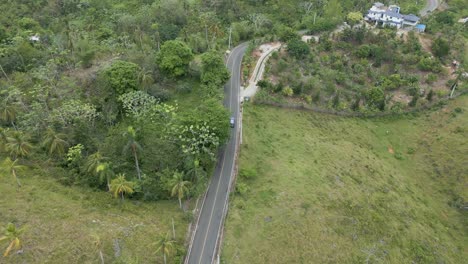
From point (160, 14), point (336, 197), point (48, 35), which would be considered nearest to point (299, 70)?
point (336, 197)

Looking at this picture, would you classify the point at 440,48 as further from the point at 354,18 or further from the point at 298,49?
the point at 298,49

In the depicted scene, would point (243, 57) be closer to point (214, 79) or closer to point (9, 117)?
point (214, 79)

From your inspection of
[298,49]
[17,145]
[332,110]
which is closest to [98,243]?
[17,145]

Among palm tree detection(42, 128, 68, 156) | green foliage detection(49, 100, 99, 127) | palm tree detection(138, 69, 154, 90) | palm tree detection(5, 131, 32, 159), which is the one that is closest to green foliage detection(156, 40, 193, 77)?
palm tree detection(138, 69, 154, 90)

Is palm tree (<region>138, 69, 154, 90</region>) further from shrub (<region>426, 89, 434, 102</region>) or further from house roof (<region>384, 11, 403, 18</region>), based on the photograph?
house roof (<region>384, 11, 403, 18</region>)

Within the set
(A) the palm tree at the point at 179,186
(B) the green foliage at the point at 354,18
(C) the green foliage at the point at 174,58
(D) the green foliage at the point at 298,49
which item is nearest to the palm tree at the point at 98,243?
(A) the palm tree at the point at 179,186
